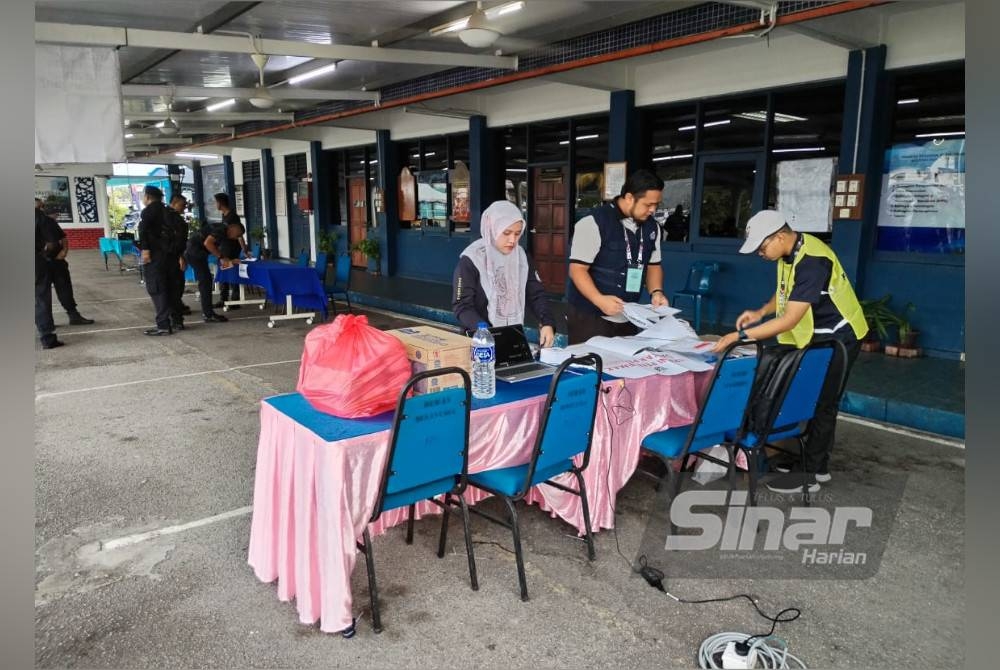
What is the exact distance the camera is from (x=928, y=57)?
5375 mm

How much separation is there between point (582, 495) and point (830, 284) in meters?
1.59

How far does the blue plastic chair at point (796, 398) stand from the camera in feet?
9.29

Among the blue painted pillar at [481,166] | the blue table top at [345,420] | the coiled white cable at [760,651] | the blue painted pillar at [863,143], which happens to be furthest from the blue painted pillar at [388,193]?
the coiled white cable at [760,651]

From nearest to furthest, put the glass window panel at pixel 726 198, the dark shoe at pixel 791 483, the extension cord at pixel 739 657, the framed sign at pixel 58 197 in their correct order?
1. the extension cord at pixel 739 657
2. the dark shoe at pixel 791 483
3. the glass window panel at pixel 726 198
4. the framed sign at pixel 58 197

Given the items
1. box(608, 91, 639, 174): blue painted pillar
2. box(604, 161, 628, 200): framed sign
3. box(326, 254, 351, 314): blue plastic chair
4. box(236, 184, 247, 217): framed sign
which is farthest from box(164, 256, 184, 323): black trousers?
box(236, 184, 247, 217): framed sign

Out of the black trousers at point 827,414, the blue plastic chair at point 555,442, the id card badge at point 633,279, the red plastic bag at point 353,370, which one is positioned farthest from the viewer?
the id card badge at point 633,279

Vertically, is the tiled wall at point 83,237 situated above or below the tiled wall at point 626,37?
below

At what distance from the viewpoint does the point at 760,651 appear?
2121mm

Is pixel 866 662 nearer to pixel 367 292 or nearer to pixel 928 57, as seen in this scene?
pixel 928 57

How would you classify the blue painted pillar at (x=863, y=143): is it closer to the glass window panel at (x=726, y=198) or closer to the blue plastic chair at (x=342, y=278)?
the glass window panel at (x=726, y=198)

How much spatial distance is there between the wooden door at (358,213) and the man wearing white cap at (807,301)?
425 inches

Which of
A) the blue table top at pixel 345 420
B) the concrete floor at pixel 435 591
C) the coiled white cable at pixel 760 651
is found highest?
the blue table top at pixel 345 420

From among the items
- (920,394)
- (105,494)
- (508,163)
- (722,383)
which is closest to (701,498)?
(722,383)

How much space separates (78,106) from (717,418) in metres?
4.33
